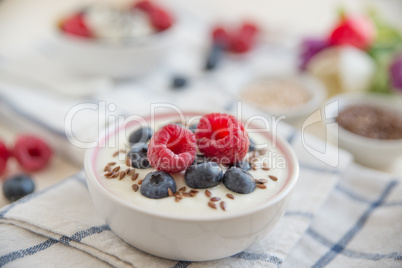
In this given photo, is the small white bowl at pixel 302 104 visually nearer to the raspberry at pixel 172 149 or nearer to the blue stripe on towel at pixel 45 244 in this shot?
the raspberry at pixel 172 149

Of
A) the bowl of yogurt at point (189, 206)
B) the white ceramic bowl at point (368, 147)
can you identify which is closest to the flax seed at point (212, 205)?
the bowl of yogurt at point (189, 206)

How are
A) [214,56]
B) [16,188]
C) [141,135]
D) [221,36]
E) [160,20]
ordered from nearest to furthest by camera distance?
[141,135] < [16,188] < [160,20] < [214,56] < [221,36]

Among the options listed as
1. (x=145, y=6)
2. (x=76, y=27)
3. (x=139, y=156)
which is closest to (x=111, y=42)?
(x=76, y=27)

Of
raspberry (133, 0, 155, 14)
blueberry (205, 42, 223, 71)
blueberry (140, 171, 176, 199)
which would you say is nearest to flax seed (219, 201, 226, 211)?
blueberry (140, 171, 176, 199)

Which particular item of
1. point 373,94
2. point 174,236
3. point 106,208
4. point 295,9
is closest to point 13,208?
point 106,208

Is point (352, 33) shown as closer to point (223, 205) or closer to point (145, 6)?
point (145, 6)

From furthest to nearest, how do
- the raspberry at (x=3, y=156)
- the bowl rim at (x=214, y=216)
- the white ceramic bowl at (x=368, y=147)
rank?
the white ceramic bowl at (x=368, y=147)
the raspberry at (x=3, y=156)
the bowl rim at (x=214, y=216)

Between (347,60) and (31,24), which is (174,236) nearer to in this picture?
(347,60)
